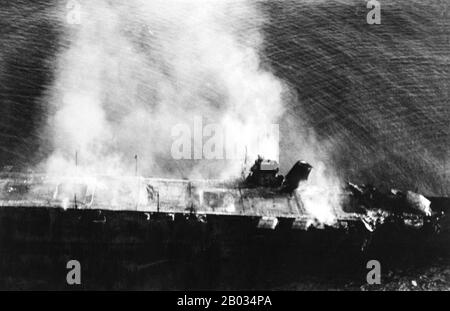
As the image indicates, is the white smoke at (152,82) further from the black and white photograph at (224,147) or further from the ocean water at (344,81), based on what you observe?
the ocean water at (344,81)

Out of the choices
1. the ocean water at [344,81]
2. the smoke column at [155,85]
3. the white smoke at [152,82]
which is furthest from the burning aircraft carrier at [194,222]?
the ocean water at [344,81]

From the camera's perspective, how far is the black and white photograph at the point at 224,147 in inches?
1232

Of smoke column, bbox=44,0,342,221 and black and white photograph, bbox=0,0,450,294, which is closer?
black and white photograph, bbox=0,0,450,294

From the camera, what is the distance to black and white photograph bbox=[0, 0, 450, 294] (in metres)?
31.3

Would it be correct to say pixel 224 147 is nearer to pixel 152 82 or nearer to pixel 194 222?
pixel 152 82

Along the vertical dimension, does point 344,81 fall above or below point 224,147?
above

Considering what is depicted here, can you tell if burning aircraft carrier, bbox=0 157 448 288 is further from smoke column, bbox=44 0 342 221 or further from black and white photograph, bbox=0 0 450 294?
smoke column, bbox=44 0 342 221

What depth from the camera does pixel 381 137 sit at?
147ft

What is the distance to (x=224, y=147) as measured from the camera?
1639 inches

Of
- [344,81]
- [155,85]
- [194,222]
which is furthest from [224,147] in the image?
[344,81]

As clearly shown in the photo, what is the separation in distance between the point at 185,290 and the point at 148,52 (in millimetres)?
29002

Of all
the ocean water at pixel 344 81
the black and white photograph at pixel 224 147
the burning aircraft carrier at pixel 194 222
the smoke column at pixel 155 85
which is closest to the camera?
the burning aircraft carrier at pixel 194 222

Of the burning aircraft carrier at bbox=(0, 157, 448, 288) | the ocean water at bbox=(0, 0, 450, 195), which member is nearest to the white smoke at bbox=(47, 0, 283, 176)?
the ocean water at bbox=(0, 0, 450, 195)
